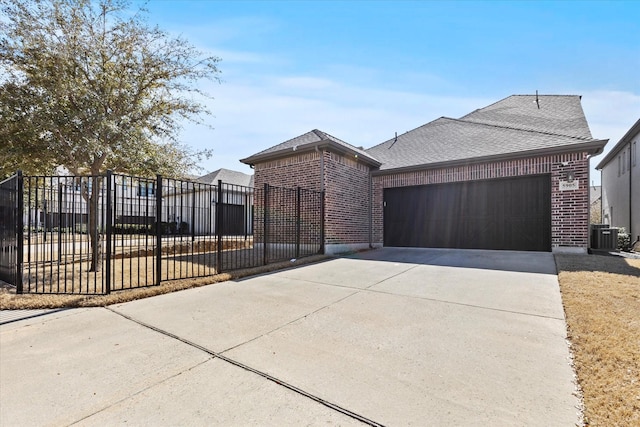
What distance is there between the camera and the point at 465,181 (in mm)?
9562

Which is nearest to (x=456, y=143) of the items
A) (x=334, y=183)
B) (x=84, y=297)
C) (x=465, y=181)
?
(x=465, y=181)

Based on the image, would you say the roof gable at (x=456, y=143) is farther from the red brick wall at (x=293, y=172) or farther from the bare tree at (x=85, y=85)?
the bare tree at (x=85, y=85)

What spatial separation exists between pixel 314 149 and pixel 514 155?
5.83 metres

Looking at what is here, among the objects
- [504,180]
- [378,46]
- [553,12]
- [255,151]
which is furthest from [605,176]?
[255,151]

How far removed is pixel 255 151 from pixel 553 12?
9.46m

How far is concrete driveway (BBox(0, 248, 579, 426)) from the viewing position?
195 cm

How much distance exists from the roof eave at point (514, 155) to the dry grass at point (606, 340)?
3.59 meters

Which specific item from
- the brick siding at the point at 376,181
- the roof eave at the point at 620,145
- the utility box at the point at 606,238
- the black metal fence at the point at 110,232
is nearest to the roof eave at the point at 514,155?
the brick siding at the point at 376,181

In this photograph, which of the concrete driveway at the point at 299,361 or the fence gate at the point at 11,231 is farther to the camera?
the fence gate at the point at 11,231

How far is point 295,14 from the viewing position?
6.05m

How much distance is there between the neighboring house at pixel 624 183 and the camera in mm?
11914

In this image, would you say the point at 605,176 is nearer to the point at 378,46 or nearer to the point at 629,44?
the point at 629,44

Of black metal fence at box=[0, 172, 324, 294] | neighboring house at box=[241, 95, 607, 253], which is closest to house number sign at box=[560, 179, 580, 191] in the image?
neighboring house at box=[241, 95, 607, 253]

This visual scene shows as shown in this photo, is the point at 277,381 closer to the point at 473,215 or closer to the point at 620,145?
the point at 473,215
